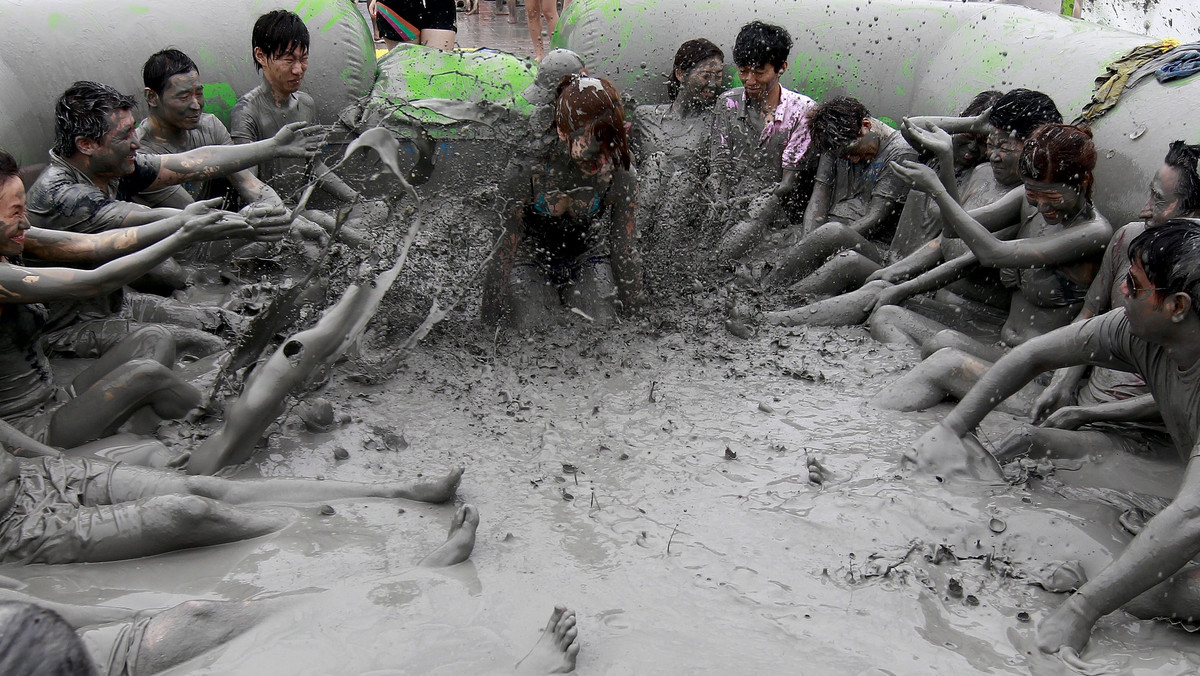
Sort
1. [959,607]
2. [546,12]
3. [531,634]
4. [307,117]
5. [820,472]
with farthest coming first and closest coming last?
[546,12] < [307,117] < [820,472] < [959,607] < [531,634]

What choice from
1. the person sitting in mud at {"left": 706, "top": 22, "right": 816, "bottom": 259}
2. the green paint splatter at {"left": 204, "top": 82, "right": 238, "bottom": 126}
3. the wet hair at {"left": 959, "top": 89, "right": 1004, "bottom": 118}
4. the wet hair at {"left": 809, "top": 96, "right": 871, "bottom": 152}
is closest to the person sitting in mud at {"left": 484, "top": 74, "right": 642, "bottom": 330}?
the person sitting in mud at {"left": 706, "top": 22, "right": 816, "bottom": 259}

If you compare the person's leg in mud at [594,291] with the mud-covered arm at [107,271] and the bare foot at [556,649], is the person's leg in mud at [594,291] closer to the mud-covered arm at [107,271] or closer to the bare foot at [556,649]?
the mud-covered arm at [107,271]

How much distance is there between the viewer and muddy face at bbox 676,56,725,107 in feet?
20.8

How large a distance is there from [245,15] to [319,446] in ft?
13.8

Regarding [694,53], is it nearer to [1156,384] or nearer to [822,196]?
[822,196]

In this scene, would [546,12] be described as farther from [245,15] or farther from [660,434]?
[660,434]

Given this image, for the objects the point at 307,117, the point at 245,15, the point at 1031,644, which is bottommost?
the point at 1031,644

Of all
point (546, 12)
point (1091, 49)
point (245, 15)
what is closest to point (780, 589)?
point (1091, 49)

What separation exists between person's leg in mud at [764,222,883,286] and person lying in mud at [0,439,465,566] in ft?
9.67

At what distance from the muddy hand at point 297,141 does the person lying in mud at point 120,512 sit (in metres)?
2.04

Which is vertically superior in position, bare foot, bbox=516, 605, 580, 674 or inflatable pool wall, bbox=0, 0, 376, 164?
inflatable pool wall, bbox=0, 0, 376, 164

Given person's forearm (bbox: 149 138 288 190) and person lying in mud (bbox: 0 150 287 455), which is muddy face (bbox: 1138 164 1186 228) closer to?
person lying in mud (bbox: 0 150 287 455)

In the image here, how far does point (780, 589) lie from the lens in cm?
278

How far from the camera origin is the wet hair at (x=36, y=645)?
1.25m
